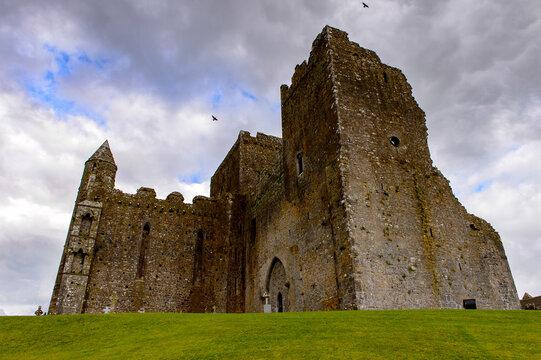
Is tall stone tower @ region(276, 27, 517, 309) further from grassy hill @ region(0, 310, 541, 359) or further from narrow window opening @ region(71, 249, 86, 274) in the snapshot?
narrow window opening @ region(71, 249, 86, 274)

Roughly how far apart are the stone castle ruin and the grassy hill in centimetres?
461

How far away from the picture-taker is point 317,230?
17.2 m

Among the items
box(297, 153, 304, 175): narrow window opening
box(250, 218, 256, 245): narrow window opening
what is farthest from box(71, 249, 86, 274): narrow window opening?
box(297, 153, 304, 175): narrow window opening

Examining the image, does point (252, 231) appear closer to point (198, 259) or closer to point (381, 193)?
point (198, 259)

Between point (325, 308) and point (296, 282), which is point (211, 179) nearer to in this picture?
point (296, 282)

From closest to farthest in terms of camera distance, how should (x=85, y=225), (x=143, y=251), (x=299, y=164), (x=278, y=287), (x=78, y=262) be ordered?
(x=299, y=164) → (x=278, y=287) → (x=78, y=262) → (x=85, y=225) → (x=143, y=251)

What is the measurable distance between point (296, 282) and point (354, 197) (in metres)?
5.20

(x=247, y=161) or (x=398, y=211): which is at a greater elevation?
(x=247, y=161)

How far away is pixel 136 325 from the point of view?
34.9 ft

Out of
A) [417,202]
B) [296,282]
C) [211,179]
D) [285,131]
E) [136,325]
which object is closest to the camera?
[136,325]

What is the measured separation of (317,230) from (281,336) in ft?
29.8

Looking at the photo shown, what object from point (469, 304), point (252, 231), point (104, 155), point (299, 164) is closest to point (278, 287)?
point (252, 231)

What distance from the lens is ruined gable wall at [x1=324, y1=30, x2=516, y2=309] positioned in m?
14.8

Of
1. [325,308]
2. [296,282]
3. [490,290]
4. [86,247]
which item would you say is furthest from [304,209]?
[86,247]
